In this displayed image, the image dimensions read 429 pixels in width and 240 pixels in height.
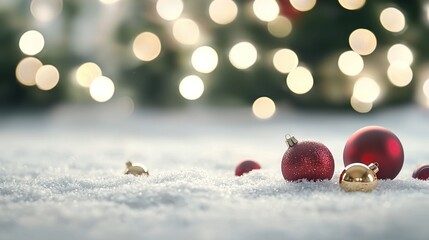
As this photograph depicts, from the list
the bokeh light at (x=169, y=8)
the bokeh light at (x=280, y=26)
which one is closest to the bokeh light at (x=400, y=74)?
the bokeh light at (x=280, y=26)

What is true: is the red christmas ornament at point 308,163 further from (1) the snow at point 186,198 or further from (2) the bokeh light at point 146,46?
(2) the bokeh light at point 146,46

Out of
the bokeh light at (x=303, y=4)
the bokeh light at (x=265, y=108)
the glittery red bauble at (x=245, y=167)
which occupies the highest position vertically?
the bokeh light at (x=303, y=4)

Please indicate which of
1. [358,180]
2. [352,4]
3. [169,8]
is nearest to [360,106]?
[352,4]

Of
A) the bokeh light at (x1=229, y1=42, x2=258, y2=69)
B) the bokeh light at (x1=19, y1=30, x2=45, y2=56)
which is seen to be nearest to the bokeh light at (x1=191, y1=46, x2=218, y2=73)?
the bokeh light at (x1=229, y1=42, x2=258, y2=69)

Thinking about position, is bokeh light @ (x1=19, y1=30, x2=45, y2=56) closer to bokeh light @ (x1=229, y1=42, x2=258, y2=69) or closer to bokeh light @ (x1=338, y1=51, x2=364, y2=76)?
bokeh light @ (x1=229, y1=42, x2=258, y2=69)

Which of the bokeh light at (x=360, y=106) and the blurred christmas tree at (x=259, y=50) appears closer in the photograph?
the blurred christmas tree at (x=259, y=50)
